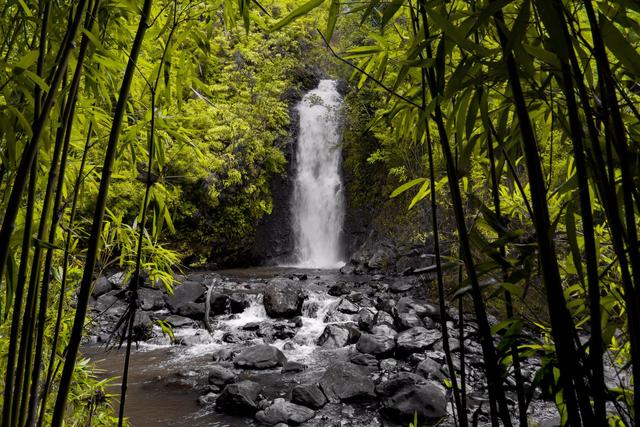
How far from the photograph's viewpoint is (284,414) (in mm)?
3643

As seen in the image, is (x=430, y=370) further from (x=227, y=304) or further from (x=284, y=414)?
(x=227, y=304)

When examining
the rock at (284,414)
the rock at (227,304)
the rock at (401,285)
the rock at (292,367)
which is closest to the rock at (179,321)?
the rock at (227,304)

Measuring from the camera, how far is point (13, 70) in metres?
0.72

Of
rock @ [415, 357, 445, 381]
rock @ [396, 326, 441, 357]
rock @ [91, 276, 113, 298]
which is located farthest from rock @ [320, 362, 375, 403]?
rock @ [91, 276, 113, 298]

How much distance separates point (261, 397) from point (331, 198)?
31.6 feet

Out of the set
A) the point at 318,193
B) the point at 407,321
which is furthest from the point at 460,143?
the point at 318,193

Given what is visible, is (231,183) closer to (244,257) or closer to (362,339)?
(244,257)

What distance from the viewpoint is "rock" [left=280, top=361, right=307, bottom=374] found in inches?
189

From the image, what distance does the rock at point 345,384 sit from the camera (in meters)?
4.04

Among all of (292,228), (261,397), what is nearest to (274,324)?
(261,397)

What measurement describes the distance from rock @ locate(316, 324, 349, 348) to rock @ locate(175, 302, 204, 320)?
2235 mm

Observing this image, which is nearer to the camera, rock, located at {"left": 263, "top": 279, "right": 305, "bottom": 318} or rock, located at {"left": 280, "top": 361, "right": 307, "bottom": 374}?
rock, located at {"left": 280, "top": 361, "right": 307, "bottom": 374}

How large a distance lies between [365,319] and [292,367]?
5.80 ft

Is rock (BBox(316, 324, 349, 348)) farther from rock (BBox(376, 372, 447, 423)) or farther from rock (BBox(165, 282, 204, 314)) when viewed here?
rock (BBox(165, 282, 204, 314))
